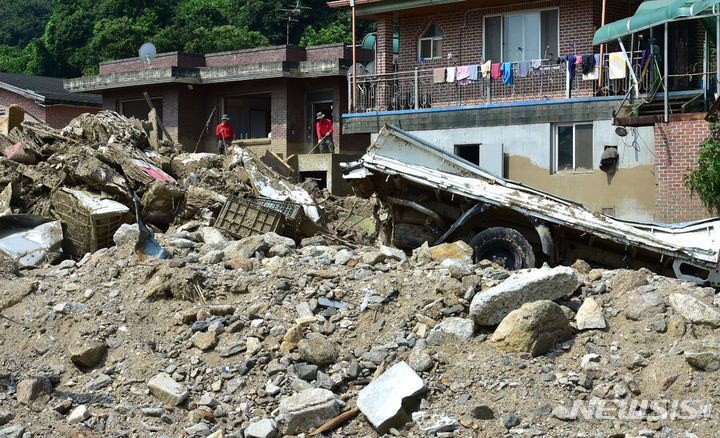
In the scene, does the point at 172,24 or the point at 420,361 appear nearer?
the point at 420,361

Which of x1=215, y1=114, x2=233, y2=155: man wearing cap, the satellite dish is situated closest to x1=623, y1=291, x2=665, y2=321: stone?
x1=215, y1=114, x2=233, y2=155: man wearing cap

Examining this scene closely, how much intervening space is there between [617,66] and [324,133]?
30.0 feet

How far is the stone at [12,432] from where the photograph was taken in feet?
24.6

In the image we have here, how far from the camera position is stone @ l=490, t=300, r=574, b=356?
787 cm

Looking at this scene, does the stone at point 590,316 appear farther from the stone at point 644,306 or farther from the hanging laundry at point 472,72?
the hanging laundry at point 472,72

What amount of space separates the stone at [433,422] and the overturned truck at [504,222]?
4.30 meters

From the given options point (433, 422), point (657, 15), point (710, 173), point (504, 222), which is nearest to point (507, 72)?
point (657, 15)

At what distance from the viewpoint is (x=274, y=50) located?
85.0 feet

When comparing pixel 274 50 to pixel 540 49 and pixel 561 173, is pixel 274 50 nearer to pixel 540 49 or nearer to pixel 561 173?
pixel 540 49

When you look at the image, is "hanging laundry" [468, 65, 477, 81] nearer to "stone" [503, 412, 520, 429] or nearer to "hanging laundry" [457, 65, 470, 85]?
"hanging laundry" [457, 65, 470, 85]

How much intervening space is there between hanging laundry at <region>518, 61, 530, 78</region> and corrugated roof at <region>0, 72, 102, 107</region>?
1864 centimetres

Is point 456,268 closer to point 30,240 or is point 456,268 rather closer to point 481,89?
point 30,240

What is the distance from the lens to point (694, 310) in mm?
8047

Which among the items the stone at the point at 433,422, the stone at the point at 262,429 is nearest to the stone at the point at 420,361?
the stone at the point at 433,422
